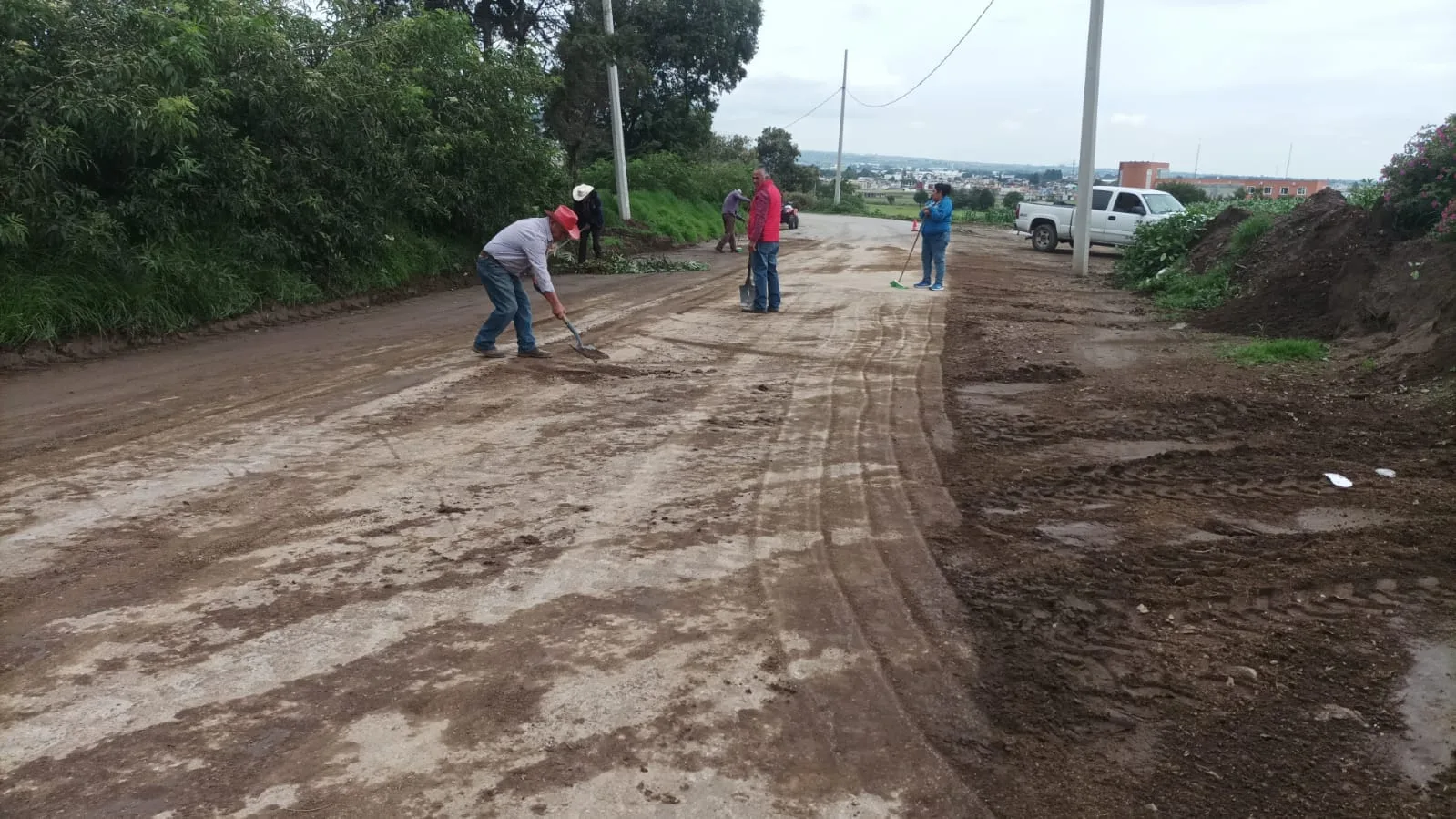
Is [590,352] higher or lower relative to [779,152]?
lower

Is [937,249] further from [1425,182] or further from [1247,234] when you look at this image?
[1425,182]

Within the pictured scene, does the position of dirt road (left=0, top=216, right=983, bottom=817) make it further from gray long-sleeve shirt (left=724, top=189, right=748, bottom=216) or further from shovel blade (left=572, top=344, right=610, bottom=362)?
gray long-sleeve shirt (left=724, top=189, right=748, bottom=216)

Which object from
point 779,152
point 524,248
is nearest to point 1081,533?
point 524,248

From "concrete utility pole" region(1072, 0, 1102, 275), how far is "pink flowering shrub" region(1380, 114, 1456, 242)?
682 centimetres

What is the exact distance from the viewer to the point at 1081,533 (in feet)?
16.0

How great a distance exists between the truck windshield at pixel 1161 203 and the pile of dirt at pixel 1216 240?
4.33 meters

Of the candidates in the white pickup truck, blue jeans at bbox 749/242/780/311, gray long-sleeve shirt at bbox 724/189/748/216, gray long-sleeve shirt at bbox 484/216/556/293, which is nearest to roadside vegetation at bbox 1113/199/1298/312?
the white pickup truck

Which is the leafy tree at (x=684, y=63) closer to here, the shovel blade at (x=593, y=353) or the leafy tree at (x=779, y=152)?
the leafy tree at (x=779, y=152)

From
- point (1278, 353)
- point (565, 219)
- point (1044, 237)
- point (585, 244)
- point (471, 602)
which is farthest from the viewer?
point (1044, 237)

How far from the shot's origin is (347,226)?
40.5 ft

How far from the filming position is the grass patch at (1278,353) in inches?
362

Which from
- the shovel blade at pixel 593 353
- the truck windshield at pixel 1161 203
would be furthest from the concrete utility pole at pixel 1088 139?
the shovel blade at pixel 593 353

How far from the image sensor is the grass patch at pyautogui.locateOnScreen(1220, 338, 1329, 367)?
362 inches

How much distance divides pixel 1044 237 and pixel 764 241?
49.1 ft
